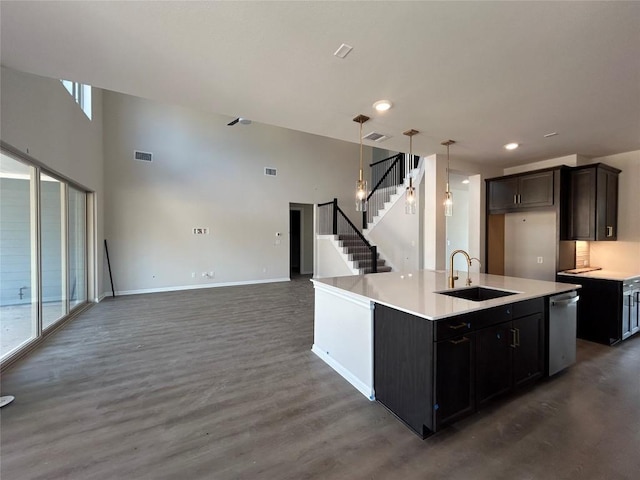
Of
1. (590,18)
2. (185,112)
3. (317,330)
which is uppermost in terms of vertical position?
(185,112)

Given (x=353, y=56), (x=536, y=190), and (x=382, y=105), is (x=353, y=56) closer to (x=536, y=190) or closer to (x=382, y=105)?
(x=382, y=105)

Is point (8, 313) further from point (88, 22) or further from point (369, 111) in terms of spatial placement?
point (369, 111)

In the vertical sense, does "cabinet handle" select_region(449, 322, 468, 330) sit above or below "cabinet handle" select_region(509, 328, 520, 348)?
above

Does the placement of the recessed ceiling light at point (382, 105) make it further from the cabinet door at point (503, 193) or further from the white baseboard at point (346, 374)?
the cabinet door at point (503, 193)

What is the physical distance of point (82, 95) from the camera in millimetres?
5066

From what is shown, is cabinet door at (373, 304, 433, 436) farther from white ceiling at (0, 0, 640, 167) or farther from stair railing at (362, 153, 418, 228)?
stair railing at (362, 153, 418, 228)

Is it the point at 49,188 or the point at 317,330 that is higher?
the point at 49,188

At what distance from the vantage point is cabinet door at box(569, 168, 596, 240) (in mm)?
4016

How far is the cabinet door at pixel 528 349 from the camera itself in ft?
7.70

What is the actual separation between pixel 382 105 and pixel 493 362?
255 cm

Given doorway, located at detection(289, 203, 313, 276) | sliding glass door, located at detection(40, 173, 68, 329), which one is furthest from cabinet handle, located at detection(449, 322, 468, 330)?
doorway, located at detection(289, 203, 313, 276)

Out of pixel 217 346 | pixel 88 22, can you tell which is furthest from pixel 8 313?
pixel 88 22

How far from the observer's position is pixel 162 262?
6.78 meters

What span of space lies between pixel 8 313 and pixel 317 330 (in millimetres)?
3448
